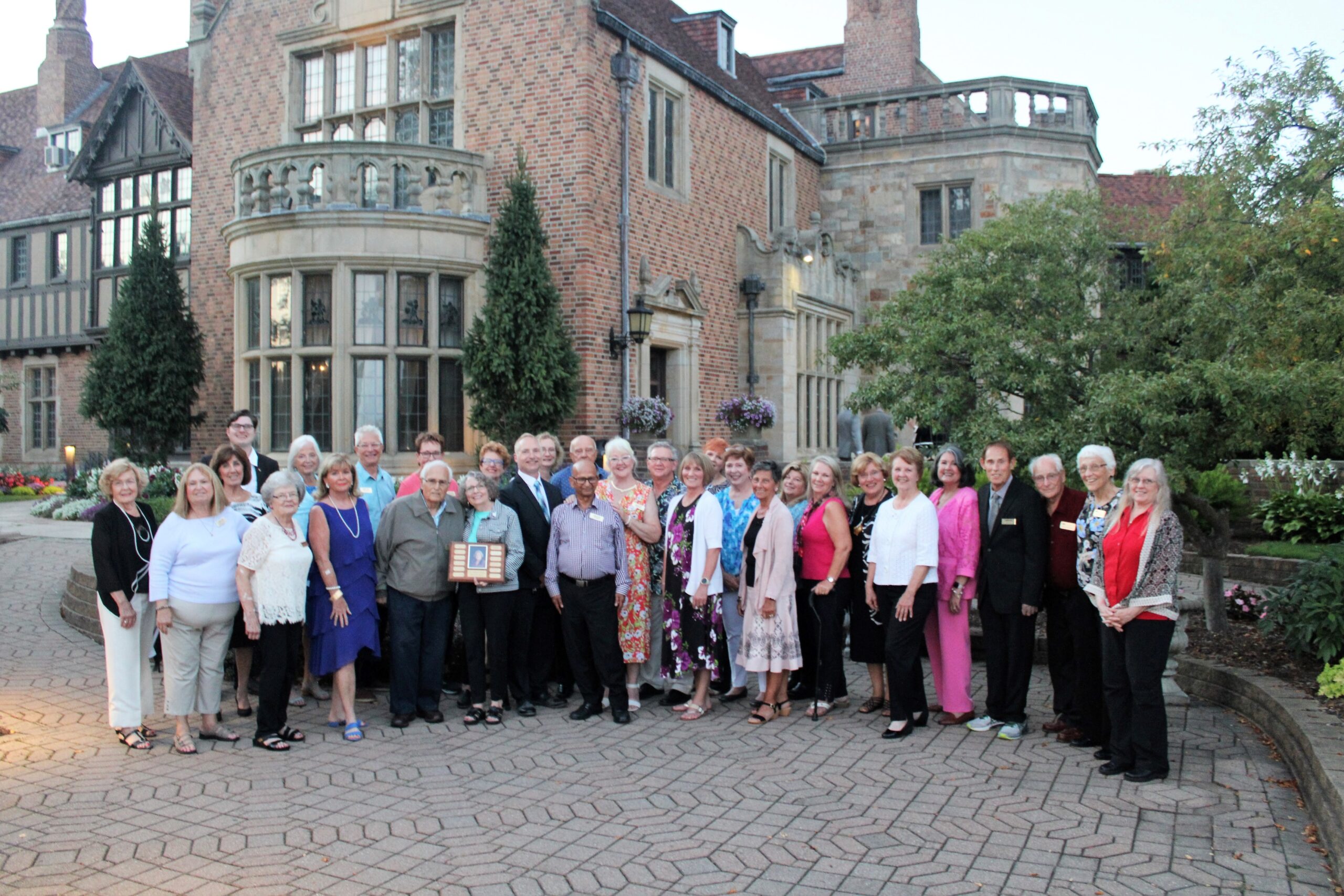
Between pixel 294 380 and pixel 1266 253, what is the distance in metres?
11.4

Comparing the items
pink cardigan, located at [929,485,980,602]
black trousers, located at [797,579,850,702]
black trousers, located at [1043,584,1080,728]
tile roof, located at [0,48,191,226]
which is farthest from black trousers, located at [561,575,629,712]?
tile roof, located at [0,48,191,226]

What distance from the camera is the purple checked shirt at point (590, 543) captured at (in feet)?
22.8

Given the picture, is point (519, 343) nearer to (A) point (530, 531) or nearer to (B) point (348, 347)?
(B) point (348, 347)

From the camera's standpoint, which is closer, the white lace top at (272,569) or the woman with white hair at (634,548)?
the white lace top at (272,569)

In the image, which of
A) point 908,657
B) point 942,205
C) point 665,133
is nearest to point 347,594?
point 908,657

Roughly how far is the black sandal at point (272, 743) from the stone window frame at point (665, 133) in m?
11.2

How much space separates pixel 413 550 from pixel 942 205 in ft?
55.6

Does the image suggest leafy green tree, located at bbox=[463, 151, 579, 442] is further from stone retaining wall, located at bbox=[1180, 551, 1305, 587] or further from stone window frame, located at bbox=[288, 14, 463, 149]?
stone retaining wall, located at bbox=[1180, 551, 1305, 587]

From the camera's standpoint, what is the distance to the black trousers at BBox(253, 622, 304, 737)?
630cm

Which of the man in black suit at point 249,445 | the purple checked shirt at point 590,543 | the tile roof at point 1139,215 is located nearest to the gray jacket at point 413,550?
the purple checked shirt at point 590,543

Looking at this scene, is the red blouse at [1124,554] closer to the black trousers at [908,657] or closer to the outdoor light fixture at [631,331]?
the black trousers at [908,657]

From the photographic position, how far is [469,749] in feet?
20.5

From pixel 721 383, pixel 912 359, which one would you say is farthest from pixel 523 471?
pixel 721 383

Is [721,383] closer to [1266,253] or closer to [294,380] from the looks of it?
[294,380]
